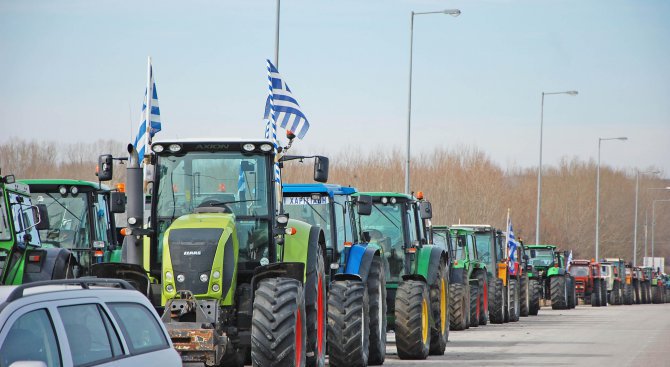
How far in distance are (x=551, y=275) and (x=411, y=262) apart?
2534 cm

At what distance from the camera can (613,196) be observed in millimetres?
108125

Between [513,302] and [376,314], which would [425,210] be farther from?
[513,302]

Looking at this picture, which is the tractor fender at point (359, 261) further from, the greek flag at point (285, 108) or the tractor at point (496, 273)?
the tractor at point (496, 273)

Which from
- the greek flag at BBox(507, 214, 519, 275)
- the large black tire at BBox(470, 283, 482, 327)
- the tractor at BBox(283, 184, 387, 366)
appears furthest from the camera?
the greek flag at BBox(507, 214, 519, 275)

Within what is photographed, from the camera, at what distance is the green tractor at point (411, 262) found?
65.0ft

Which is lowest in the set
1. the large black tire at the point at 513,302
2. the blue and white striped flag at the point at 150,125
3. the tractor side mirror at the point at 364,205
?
the large black tire at the point at 513,302

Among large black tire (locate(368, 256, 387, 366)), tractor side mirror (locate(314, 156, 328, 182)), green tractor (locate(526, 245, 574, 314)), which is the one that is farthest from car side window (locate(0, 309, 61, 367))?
green tractor (locate(526, 245, 574, 314))

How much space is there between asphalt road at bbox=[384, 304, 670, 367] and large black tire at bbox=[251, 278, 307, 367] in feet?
18.1

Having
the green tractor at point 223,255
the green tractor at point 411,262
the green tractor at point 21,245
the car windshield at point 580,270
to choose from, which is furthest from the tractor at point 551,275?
the green tractor at point 223,255

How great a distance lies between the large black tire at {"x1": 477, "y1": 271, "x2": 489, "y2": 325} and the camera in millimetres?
31888

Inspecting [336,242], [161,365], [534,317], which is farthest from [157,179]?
[534,317]

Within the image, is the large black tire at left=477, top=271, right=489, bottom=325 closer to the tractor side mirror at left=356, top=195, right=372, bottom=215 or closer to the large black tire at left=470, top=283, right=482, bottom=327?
the large black tire at left=470, top=283, right=482, bottom=327

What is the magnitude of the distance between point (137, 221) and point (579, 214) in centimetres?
9258

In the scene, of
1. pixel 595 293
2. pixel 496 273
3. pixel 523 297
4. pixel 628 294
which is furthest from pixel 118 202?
pixel 628 294
